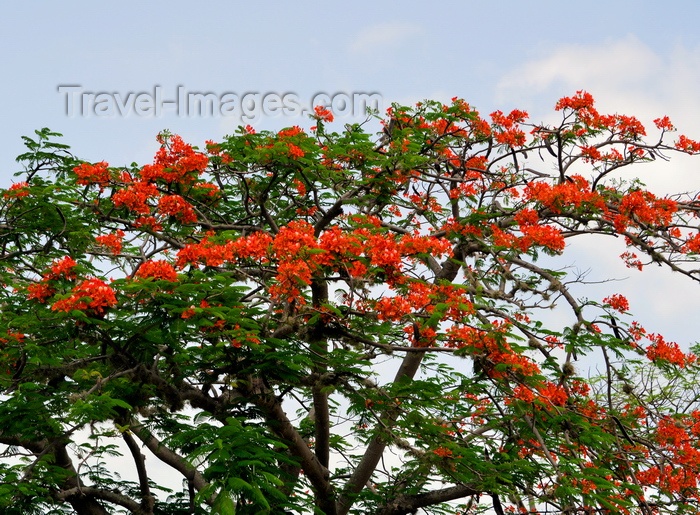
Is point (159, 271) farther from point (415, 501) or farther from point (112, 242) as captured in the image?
point (415, 501)

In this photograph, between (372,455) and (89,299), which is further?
(372,455)

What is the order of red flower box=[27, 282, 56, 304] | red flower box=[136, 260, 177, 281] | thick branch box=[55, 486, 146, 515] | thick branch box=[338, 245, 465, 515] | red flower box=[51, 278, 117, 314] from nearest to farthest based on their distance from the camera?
1. red flower box=[51, 278, 117, 314]
2. red flower box=[136, 260, 177, 281]
3. red flower box=[27, 282, 56, 304]
4. thick branch box=[338, 245, 465, 515]
5. thick branch box=[55, 486, 146, 515]

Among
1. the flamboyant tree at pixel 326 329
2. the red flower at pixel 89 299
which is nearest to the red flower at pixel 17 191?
the flamboyant tree at pixel 326 329

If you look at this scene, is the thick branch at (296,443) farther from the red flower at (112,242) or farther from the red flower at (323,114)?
the red flower at (323,114)

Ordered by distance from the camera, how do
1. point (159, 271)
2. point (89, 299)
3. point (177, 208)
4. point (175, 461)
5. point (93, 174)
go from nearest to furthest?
point (89, 299)
point (159, 271)
point (177, 208)
point (93, 174)
point (175, 461)

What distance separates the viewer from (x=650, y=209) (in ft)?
31.5

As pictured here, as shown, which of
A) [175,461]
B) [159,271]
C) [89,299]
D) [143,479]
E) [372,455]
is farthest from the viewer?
[143,479]

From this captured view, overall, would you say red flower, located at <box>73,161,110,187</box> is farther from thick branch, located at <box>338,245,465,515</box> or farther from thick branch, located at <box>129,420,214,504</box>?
thick branch, located at <box>338,245,465,515</box>

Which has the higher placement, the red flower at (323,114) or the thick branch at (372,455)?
the red flower at (323,114)

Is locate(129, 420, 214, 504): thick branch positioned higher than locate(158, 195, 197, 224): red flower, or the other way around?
locate(158, 195, 197, 224): red flower

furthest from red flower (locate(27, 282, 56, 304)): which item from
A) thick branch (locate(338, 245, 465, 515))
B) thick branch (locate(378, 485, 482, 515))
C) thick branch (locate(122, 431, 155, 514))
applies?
thick branch (locate(378, 485, 482, 515))

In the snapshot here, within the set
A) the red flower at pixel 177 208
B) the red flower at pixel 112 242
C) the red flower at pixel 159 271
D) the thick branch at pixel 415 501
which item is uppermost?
the red flower at pixel 177 208

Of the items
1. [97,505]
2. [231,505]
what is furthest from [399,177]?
[97,505]

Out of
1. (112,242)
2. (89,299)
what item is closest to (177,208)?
(112,242)
